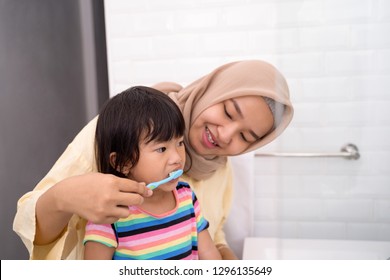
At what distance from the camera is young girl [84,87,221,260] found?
55 centimetres

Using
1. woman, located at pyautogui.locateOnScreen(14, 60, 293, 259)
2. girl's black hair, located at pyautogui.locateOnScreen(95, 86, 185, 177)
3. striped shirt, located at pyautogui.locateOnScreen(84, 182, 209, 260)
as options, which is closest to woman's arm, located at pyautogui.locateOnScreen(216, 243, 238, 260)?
woman, located at pyautogui.locateOnScreen(14, 60, 293, 259)

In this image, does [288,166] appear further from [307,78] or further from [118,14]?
[118,14]

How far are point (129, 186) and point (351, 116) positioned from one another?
0.36 metres

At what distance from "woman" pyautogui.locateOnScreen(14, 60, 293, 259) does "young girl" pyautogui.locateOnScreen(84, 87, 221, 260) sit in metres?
0.06

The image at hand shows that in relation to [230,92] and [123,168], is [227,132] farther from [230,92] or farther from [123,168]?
[123,168]

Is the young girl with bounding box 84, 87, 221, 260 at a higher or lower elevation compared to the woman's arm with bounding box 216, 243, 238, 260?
higher

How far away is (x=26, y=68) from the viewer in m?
0.82

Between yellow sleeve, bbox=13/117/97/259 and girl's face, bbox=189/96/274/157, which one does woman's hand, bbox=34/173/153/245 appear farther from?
girl's face, bbox=189/96/274/157

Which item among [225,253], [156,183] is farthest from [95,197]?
[225,253]

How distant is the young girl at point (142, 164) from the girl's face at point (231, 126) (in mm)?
106

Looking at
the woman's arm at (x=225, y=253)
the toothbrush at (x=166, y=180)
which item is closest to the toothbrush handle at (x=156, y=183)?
the toothbrush at (x=166, y=180)

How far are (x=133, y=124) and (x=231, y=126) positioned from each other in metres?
0.19

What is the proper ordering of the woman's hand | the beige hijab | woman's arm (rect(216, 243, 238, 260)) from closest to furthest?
the woman's hand → the beige hijab → woman's arm (rect(216, 243, 238, 260))

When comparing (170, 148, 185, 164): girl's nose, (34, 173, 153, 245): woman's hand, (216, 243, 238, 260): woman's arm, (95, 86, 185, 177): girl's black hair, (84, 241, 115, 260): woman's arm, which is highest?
(95, 86, 185, 177): girl's black hair
